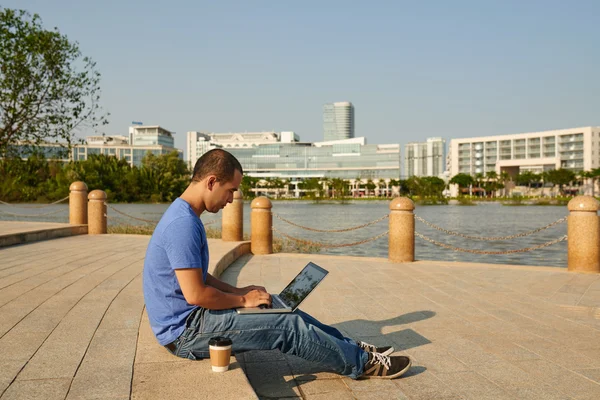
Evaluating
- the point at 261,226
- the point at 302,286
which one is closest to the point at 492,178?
the point at 261,226

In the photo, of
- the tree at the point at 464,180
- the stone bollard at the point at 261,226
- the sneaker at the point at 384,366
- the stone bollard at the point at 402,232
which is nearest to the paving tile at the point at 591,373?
the sneaker at the point at 384,366

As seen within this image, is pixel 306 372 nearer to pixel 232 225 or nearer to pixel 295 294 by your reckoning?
pixel 295 294

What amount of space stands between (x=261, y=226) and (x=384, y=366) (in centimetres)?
828

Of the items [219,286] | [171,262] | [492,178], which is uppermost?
[492,178]

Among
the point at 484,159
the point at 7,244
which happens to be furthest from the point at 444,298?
the point at 484,159

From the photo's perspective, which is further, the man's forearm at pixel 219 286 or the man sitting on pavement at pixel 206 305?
the man's forearm at pixel 219 286

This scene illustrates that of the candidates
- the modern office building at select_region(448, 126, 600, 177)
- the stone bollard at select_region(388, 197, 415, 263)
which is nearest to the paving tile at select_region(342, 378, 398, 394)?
the stone bollard at select_region(388, 197, 415, 263)

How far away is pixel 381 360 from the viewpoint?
3.51m

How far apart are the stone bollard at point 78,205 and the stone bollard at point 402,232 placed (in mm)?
8906

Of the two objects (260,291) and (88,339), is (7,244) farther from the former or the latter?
(260,291)

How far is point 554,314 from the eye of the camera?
5.95 m

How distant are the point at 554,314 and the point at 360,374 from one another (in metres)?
3.43

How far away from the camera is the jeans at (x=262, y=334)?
10.4 ft

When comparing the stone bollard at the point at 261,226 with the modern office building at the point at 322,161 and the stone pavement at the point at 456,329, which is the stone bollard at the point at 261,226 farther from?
the modern office building at the point at 322,161
